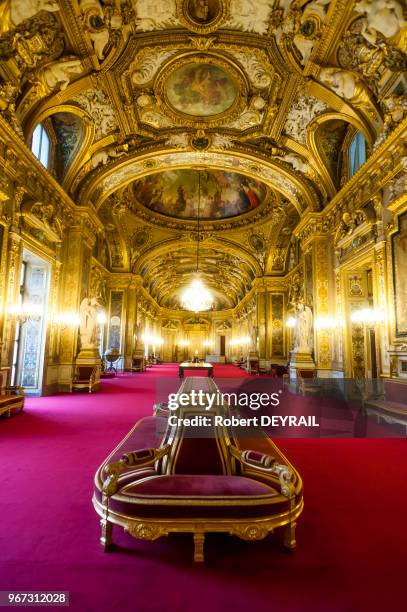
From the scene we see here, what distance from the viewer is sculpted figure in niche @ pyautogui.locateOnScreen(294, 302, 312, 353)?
10445 mm

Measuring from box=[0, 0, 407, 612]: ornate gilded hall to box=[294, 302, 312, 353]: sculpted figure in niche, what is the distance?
0.31 feet

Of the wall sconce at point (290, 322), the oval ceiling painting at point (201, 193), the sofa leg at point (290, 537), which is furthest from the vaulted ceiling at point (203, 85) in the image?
Answer: the sofa leg at point (290, 537)

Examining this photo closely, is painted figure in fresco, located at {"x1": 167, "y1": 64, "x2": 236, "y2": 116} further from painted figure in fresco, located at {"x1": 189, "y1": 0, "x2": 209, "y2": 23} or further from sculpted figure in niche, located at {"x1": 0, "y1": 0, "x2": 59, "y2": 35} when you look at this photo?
sculpted figure in niche, located at {"x1": 0, "y1": 0, "x2": 59, "y2": 35}

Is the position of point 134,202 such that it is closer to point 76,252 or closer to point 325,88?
point 76,252

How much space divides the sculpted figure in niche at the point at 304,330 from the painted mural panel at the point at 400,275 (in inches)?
150

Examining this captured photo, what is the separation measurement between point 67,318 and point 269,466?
8919 millimetres

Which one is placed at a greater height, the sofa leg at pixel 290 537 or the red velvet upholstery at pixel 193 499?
the red velvet upholstery at pixel 193 499

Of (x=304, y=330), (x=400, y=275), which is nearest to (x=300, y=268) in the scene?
(x=304, y=330)

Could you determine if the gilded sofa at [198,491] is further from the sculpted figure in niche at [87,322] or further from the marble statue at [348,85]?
the sculpted figure in niche at [87,322]

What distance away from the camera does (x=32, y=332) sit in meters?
9.02

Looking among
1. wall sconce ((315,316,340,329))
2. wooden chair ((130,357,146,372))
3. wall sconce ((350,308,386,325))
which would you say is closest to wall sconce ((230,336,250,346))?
wooden chair ((130,357,146,372))

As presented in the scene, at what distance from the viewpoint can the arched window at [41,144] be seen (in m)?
8.77

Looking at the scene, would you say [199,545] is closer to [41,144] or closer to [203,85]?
[203,85]

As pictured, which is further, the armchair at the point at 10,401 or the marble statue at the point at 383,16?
the armchair at the point at 10,401
